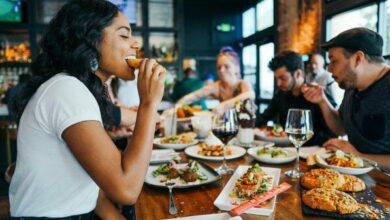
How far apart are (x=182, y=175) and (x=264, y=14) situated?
265 inches

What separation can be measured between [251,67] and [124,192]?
7593 millimetres

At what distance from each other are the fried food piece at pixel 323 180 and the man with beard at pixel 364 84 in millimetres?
704

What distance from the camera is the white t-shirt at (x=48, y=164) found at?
93 centimetres

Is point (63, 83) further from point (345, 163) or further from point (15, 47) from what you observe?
point (15, 47)

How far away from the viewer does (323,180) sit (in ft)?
3.52

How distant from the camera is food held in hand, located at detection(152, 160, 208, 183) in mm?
1164

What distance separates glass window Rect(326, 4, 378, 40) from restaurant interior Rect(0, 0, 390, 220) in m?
0.01

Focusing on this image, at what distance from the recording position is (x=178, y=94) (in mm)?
4602

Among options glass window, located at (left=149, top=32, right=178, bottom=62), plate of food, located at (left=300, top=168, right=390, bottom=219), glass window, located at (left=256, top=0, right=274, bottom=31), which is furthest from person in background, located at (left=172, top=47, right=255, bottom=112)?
glass window, located at (left=256, top=0, right=274, bottom=31)

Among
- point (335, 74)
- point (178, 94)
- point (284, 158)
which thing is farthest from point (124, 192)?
point (178, 94)

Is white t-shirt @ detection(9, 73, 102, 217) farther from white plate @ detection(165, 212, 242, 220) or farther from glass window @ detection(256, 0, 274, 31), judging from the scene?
glass window @ detection(256, 0, 274, 31)

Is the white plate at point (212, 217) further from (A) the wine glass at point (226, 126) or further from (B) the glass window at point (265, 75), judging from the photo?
(B) the glass window at point (265, 75)

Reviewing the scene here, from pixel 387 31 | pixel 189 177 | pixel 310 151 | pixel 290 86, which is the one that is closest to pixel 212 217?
pixel 189 177

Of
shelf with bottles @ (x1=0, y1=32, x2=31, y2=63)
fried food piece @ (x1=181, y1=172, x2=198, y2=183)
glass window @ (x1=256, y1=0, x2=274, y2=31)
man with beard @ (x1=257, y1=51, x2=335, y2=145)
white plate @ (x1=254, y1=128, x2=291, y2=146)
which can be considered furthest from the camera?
glass window @ (x1=256, y1=0, x2=274, y2=31)
